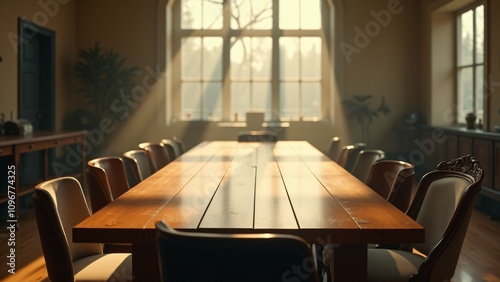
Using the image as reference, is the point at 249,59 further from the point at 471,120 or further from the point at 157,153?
the point at 157,153

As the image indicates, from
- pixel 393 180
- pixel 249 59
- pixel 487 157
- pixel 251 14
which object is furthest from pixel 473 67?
pixel 393 180

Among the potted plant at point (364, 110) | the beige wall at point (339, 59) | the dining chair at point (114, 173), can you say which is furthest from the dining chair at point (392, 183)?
the beige wall at point (339, 59)

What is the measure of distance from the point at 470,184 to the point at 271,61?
7.99m

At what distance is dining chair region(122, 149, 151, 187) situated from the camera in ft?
12.9

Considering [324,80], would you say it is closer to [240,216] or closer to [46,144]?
[46,144]

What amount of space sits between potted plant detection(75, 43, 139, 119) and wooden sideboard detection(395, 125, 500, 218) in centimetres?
458

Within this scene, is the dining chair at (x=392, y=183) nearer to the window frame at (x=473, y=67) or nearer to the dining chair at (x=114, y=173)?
the dining chair at (x=114, y=173)

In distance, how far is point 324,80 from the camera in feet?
33.7

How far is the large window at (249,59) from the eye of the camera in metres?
10.2

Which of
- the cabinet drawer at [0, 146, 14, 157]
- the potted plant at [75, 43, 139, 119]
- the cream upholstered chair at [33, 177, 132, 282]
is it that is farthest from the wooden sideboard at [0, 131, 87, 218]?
the cream upholstered chair at [33, 177, 132, 282]

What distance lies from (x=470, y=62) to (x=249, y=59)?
3.67m

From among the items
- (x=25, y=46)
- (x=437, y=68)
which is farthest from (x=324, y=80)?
(x=25, y=46)

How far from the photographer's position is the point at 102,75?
955cm

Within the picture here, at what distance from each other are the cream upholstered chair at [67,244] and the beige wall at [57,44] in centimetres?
492
